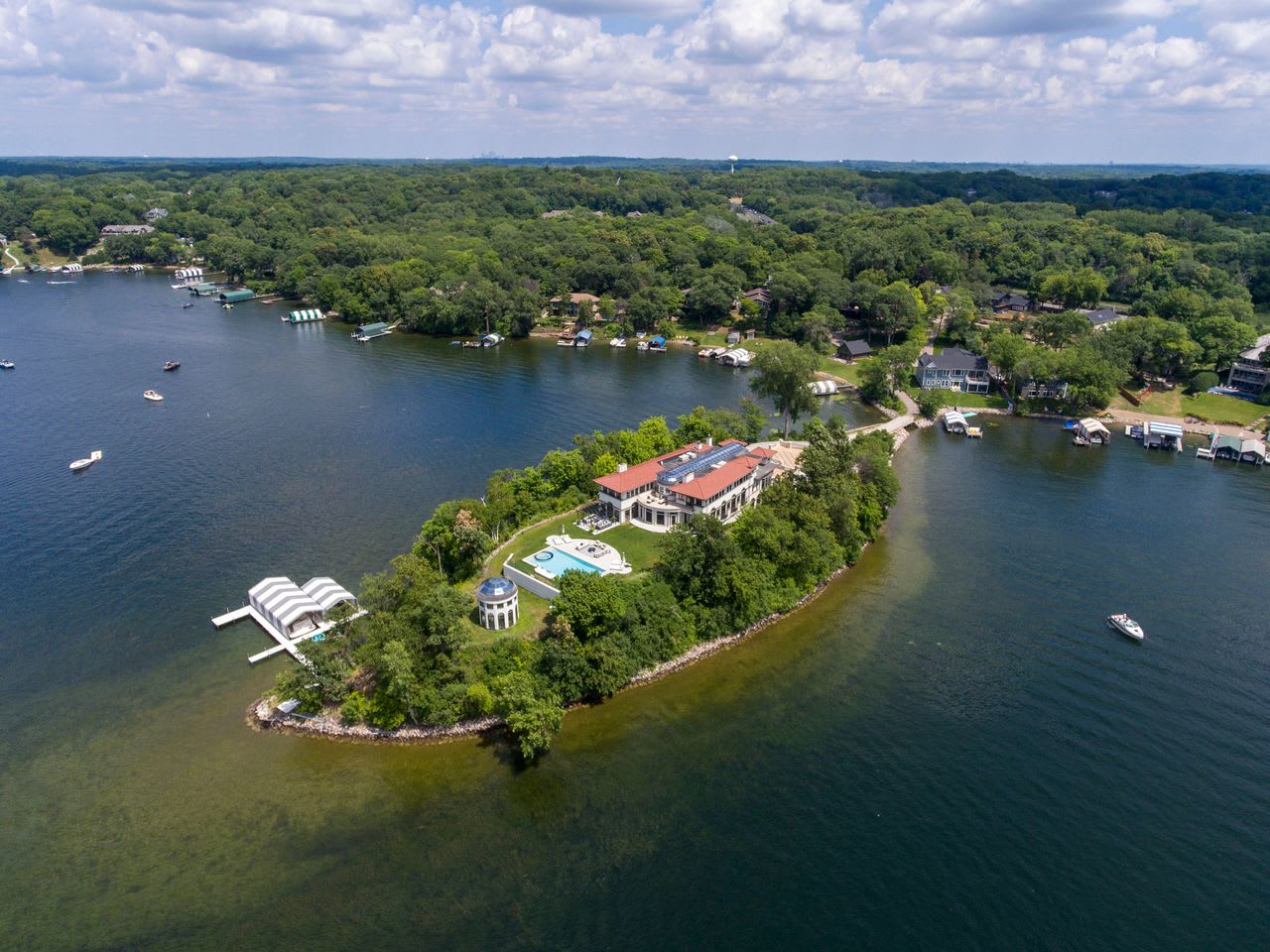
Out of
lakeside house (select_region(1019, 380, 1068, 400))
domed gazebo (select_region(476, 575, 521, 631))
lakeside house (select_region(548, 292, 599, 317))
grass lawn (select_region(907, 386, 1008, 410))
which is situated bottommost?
domed gazebo (select_region(476, 575, 521, 631))

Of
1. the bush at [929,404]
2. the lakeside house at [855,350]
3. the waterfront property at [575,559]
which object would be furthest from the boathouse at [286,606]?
the lakeside house at [855,350]

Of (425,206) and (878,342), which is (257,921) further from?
(425,206)

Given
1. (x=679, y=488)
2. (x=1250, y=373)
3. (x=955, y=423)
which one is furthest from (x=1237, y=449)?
(x=679, y=488)

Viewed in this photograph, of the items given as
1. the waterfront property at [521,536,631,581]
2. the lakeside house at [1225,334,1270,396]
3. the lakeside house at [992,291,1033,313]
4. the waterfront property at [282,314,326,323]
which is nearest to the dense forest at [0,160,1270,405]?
the lakeside house at [1225,334,1270,396]

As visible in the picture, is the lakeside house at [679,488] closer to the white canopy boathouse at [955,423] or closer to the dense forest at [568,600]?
the dense forest at [568,600]

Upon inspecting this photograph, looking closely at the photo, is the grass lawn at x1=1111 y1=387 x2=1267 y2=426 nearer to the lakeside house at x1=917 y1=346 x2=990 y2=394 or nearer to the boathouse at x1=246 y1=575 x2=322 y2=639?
the lakeside house at x1=917 y1=346 x2=990 y2=394

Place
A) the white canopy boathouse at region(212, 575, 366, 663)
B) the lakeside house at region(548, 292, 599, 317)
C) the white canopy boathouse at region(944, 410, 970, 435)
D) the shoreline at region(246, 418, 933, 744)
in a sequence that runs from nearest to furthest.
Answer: the shoreline at region(246, 418, 933, 744)
the white canopy boathouse at region(212, 575, 366, 663)
the white canopy boathouse at region(944, 410, 970, 435)
the lakeside house at region(548, 292, 599, 317)
